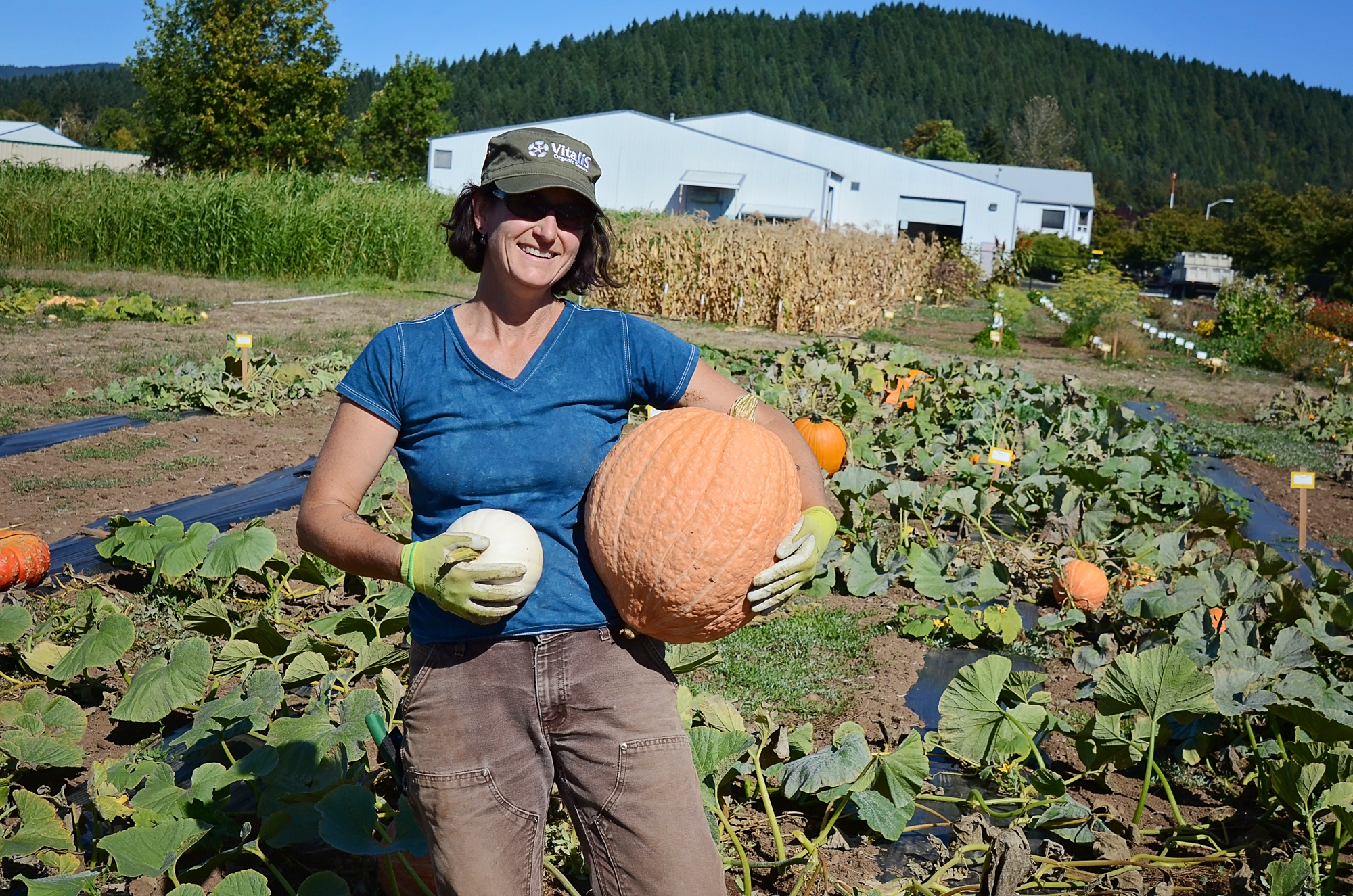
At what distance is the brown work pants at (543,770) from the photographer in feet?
5.88

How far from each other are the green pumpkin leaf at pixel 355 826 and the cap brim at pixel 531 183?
1.14 m

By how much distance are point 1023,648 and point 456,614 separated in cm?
302

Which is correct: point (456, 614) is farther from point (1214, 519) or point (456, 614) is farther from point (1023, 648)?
point (1214, 519)

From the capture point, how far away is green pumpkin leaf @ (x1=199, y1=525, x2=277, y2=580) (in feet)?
10.9

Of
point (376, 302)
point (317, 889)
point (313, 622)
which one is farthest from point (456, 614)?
point (376, 302)

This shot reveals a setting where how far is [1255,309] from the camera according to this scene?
19625 mm

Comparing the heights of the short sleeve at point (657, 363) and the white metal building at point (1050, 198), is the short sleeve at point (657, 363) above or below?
below

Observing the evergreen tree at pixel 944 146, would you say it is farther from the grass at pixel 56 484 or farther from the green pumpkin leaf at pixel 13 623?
the green pumpkin leaf at pixel 13 623

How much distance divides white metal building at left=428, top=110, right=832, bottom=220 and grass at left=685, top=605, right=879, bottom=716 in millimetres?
34648

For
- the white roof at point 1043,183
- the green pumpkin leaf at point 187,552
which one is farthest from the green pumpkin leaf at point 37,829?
the white roof at point 1043,183

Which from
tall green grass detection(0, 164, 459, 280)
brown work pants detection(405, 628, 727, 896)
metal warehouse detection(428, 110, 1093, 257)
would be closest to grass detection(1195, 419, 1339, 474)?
brown work pants detection(405, 628, 727, 896)

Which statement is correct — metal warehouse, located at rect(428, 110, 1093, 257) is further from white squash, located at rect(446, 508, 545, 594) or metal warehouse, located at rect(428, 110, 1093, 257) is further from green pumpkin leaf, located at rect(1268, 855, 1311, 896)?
white squash, located at rect(446, 508, 545, 594)

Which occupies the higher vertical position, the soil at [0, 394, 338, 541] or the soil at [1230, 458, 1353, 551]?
the soil at [0, 394, 338, 541]

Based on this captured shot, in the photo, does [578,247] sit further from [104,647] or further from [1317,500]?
[1317,500]
